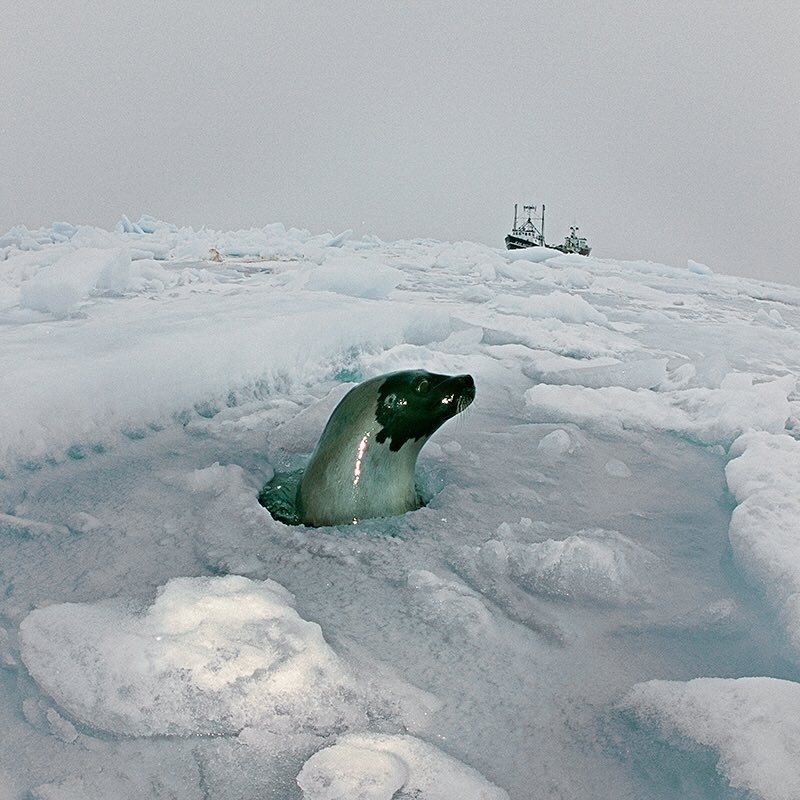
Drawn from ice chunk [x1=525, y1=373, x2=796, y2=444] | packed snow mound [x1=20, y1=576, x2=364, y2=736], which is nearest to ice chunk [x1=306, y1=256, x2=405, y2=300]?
ice chunk [x1=525, y1=373, x2=796, y2=444]

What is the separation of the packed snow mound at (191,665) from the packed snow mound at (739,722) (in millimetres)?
609

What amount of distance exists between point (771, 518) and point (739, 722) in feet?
3.63

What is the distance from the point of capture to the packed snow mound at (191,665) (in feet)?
4.33

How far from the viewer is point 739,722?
4.33 ft

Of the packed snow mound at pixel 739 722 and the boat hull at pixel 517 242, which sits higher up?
the packed snow mound at pixel 739 722

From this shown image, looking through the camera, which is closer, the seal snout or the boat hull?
the seal snout

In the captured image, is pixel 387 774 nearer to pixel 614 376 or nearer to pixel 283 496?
pixel 283 496

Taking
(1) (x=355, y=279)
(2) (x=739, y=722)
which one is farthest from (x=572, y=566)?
(1) (x=355, y=279)

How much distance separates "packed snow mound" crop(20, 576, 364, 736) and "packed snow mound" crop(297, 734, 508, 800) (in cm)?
9

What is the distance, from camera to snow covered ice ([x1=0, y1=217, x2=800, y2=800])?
49.3 inches

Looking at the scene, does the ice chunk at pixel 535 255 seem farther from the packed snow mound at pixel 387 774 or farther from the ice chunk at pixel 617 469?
the packed snow mound at pixel 387 774

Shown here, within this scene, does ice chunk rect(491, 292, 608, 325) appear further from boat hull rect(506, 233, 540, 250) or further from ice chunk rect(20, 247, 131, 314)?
boat hull rect(506, 233, 540, 250)

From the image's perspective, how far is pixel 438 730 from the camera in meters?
1.32

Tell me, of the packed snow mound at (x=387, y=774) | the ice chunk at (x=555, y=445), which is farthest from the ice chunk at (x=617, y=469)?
the packed snow mound at (x=387, y=774)
